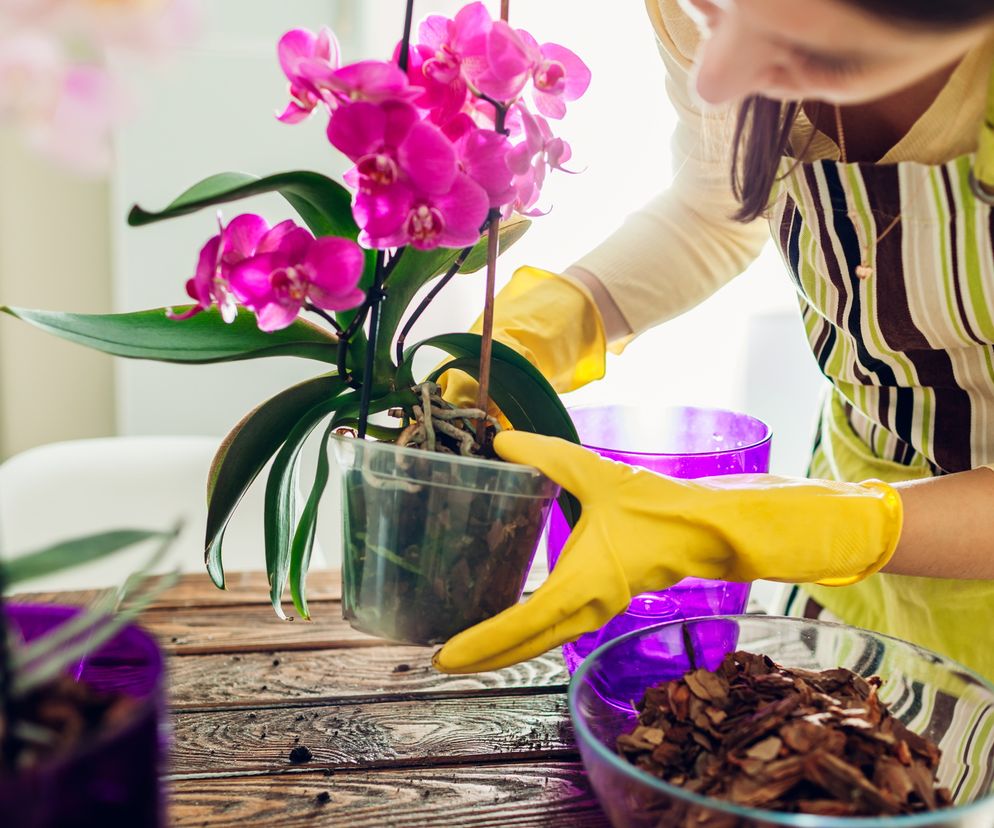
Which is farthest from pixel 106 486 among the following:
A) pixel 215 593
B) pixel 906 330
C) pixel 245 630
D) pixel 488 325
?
pixel 906 330

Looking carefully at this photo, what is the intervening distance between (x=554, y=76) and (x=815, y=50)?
0.51 ft

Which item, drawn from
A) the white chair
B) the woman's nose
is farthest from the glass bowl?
the white chair

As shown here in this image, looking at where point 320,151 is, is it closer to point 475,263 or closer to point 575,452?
point 475,263

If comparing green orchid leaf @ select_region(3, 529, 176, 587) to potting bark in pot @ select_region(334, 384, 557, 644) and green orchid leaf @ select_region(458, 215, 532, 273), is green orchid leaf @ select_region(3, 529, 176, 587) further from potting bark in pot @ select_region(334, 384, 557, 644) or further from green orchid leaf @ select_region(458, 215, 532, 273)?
green orchid leaf @ select_region(458, 215, 532, 273)

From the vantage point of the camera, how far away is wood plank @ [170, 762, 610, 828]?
1.77ft

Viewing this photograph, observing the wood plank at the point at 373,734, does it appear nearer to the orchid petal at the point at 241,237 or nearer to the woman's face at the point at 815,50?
the orchid petal at the point at 241,237

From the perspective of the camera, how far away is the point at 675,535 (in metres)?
0.60

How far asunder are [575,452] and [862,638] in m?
0.22

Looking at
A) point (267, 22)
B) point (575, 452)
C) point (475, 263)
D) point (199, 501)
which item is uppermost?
point (267, 22)

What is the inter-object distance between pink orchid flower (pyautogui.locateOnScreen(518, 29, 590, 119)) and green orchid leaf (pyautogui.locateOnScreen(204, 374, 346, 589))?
0.72 ft

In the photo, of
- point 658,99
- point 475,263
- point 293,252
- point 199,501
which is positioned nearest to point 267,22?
point 658,99

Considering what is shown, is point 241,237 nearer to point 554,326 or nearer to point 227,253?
point 227,253

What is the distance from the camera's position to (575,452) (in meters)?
0.58

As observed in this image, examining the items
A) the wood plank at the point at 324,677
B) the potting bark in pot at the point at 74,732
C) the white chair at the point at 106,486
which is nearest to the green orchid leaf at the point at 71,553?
the potting bark in pot at the point at 74,732
